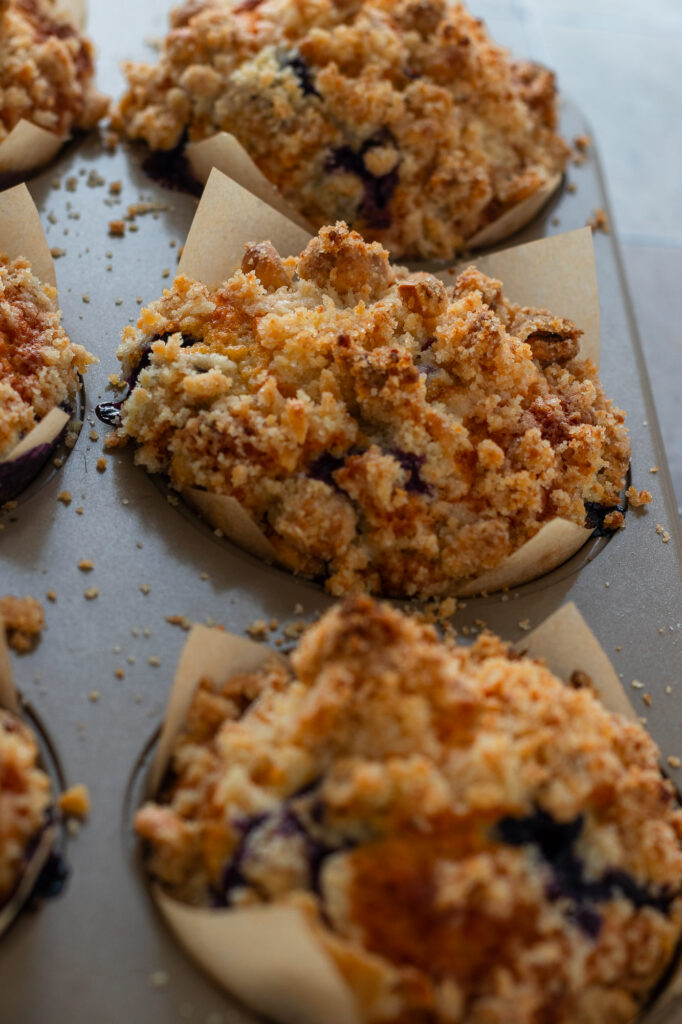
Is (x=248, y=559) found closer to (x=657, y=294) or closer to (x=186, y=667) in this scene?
(x=186, y=667)

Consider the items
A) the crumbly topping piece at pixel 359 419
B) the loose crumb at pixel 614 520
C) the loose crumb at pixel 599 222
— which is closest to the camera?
the crumbly topping piece at pixel 359 419

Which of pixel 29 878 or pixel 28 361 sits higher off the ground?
pixel 28 361

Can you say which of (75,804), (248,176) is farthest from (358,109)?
(75,804)

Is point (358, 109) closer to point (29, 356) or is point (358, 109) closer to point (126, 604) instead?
point (29, 356)

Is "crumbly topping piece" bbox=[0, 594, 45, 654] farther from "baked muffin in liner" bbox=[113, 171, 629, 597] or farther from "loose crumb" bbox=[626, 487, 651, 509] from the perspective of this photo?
"loose crumb" bbox=[626, 487, 651, 509]

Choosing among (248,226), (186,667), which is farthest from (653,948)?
(248,226)

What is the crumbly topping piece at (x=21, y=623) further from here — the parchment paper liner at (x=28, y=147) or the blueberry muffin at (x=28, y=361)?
the parchment paper liner at (x=28, y=147)

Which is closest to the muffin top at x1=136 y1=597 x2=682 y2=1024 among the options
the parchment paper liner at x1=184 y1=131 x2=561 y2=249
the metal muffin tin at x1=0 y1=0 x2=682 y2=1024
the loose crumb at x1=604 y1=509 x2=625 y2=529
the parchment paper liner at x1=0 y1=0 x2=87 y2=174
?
the metal muffin tin at x1=0 y1=0 x2=682 y2=1024

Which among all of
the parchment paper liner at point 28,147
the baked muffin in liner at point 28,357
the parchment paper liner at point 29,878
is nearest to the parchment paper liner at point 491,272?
the baked muffin in liner at point 28,357
